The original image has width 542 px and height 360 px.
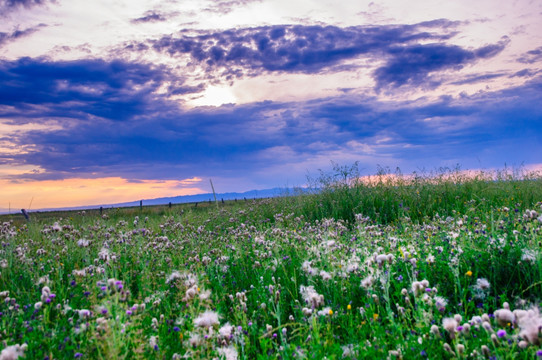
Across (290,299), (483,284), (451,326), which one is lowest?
(290,299)

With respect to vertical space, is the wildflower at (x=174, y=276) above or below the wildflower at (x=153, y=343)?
above

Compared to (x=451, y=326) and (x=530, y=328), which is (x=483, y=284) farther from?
(x=530, y=328)

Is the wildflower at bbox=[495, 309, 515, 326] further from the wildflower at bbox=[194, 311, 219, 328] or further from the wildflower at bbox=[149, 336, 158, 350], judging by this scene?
the wildflower at bbox=[149, 336, 158, 350]

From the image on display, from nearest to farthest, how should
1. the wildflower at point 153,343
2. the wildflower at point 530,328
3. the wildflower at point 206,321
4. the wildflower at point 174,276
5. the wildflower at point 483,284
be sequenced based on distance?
the wildflower at point 530,328
the wildflower at point 206,321
the wildflower at point 153,343
the wildflower at point 483,284
the wildflower at point 174,276

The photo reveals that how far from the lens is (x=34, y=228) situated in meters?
13.0

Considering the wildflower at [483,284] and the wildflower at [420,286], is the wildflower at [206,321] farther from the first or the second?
the wildflower at [483,284]

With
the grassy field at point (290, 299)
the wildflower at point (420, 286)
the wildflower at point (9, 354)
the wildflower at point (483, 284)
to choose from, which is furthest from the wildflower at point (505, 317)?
the wildflower at point (9, 354)

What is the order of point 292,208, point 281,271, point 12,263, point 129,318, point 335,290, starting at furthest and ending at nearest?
1. point 292,208
2. point 12,263
3. point 281,271
4. point 335,290
5. point 129,318

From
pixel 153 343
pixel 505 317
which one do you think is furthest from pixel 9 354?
pixel 505 317

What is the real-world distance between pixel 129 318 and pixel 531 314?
3.22 metres

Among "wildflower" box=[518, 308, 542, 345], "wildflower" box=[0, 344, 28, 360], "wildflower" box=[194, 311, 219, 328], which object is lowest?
"wildflower" box=[518, 308, 542, 345]

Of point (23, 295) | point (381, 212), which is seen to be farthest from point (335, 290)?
point (381, 212)

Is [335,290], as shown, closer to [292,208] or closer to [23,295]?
[23,295]

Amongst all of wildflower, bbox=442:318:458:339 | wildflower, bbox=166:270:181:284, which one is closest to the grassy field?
wildflower, bbox=442:318:458:339
